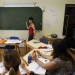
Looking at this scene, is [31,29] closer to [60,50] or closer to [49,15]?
[49,15]

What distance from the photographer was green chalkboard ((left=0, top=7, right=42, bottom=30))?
16.3 feet

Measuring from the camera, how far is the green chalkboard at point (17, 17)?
4953 mm

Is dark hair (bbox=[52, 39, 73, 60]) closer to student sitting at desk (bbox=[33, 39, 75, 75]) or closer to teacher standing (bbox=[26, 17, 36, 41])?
student sitting at desk (bbox=[33, 39, 75, 75])

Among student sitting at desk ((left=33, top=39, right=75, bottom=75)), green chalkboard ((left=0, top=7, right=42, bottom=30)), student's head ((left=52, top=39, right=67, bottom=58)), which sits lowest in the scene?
student sitting at desk ((left=33, top=39, right=75, bottom=75))

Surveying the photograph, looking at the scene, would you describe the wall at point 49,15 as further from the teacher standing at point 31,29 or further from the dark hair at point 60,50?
the dark hair at point 60,50

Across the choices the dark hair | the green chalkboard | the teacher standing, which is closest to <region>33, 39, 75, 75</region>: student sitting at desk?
the dark hair

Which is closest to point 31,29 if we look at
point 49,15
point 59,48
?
point 49,15

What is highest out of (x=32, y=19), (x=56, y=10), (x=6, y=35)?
(x=56, y=10)

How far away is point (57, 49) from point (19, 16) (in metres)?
3.75

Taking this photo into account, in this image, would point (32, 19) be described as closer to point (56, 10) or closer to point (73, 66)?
point (56, 10)

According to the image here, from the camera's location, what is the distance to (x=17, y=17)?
5039 millimetres

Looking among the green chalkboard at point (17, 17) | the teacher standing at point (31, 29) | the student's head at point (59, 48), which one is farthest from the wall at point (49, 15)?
the student's head at point (59, 48)

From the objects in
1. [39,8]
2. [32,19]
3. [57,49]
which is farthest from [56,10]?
[57,49]

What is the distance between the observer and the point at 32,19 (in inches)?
189
